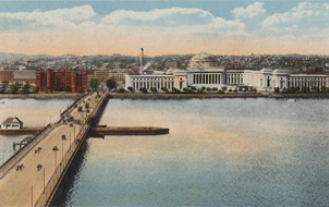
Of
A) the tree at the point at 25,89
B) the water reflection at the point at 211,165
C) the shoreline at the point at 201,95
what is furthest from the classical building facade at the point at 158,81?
the water reflection at the point at 211,165

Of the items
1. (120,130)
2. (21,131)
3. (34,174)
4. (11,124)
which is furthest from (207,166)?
(11,124)

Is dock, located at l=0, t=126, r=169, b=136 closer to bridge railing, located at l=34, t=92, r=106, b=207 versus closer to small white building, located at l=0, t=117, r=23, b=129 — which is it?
small white building, located at l=0, t=117, r=23, b=129

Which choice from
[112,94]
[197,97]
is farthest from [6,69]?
[197,97]

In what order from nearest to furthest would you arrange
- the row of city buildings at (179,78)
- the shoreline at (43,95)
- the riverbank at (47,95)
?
the shoreline at (43,95) < the riverbank at (47,95) < the row of city buildings at (179,78)

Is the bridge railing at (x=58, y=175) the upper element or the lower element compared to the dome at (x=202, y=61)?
lower

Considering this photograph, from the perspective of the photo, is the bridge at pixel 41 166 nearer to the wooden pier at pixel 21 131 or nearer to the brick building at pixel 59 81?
the wooden pier at pixel 21 131

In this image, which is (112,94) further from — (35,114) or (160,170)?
(160,170)

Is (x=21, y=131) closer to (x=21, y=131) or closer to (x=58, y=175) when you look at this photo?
(x=21, y=131)

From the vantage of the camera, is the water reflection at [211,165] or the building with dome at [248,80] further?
the building with dome at [248,80]
